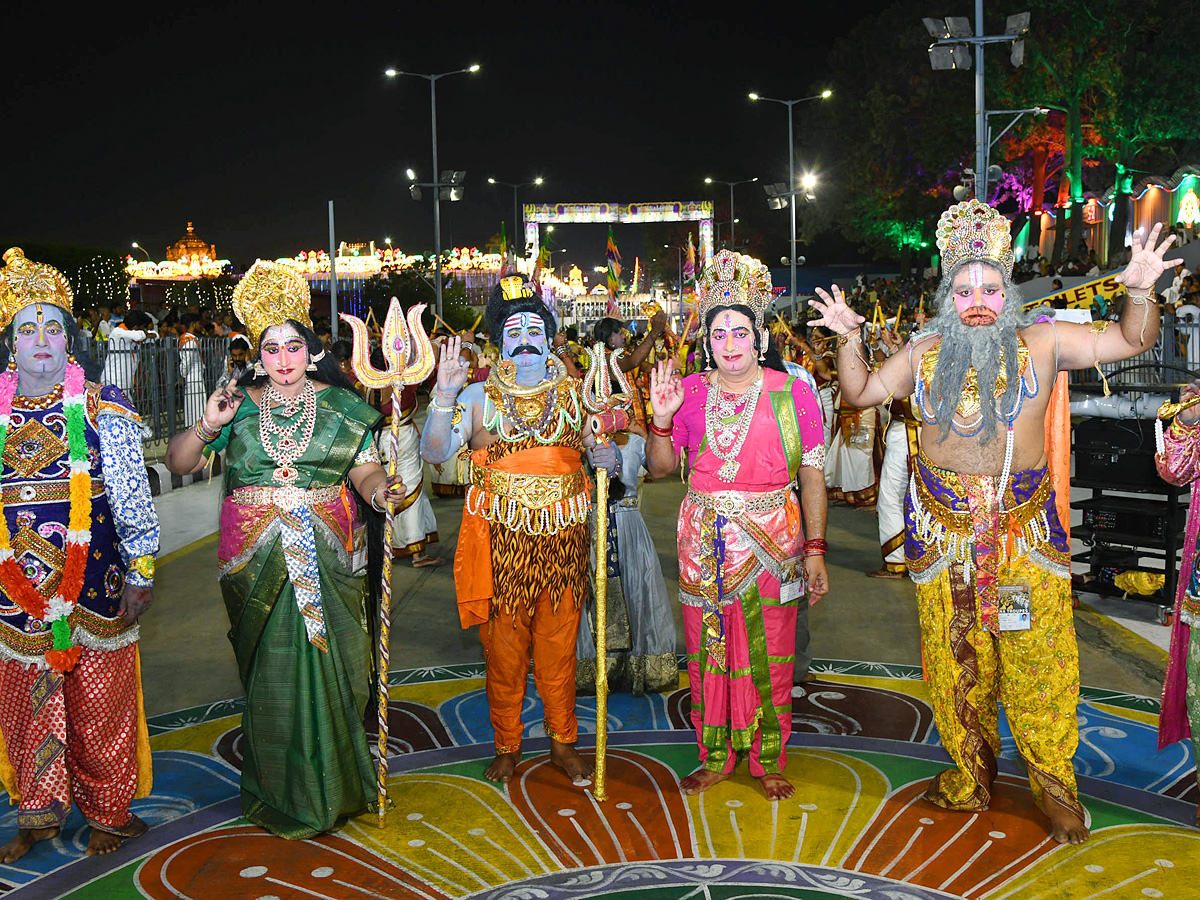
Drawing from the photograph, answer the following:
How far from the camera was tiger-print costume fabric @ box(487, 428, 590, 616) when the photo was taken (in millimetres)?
4676

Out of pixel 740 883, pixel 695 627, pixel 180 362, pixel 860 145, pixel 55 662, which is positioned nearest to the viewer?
pixel 740 883

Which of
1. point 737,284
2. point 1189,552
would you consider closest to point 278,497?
point 737,284

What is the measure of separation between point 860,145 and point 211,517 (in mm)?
34439

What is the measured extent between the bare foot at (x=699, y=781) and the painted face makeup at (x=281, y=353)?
7.44 ft

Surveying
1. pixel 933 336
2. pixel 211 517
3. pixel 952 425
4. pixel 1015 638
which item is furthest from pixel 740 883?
pixel 211 517

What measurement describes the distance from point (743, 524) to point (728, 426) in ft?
1.33

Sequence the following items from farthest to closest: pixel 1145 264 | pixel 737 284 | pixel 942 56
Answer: pixel 942 56, pixel 737 284, pixel 1145 264

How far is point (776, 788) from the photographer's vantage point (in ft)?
14.9

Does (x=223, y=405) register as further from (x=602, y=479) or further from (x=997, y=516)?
(x=997, y=516)

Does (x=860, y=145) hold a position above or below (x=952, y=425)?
above

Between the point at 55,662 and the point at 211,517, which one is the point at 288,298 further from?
the point at 211,517

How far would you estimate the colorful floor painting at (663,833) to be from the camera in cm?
382

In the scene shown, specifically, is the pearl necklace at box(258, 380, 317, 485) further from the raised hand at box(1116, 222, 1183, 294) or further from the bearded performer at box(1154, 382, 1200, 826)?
the bearded performer at box(1154, 382, 1200, 826)

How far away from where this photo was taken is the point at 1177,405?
13.6 ft
